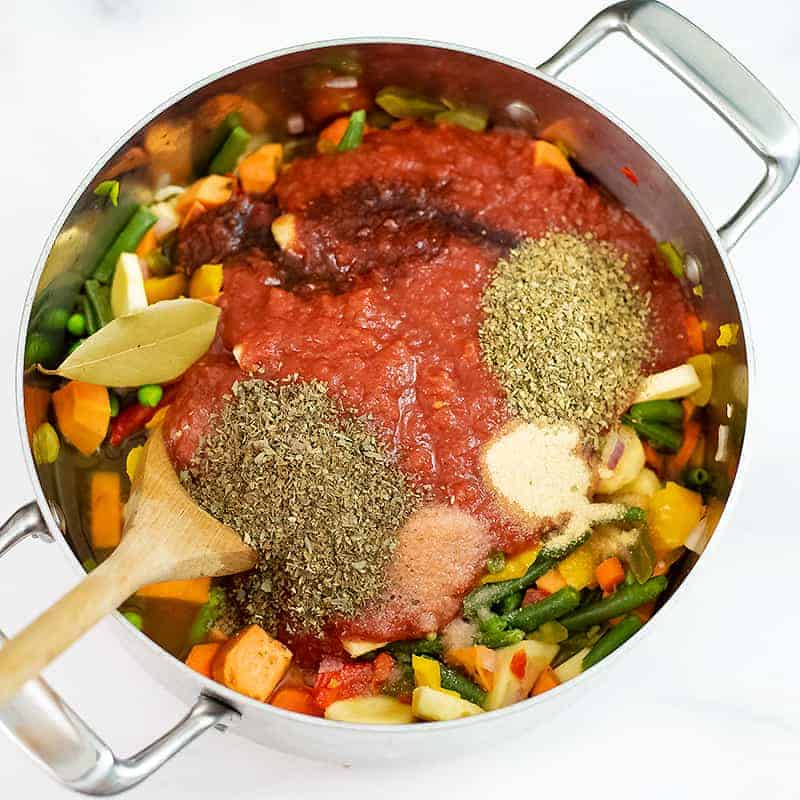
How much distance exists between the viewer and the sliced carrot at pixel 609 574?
2.30m

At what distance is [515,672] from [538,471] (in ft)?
1.24

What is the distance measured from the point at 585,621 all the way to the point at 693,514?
0.31 metres

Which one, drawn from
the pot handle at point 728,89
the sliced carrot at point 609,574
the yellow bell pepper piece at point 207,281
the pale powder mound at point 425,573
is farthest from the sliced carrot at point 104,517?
the pot handle at point 728,89

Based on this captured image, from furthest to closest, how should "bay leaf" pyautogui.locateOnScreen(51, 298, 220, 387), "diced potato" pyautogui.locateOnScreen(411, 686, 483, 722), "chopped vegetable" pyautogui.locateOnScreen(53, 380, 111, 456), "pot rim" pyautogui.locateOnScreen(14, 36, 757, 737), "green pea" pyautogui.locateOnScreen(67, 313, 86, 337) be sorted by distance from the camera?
"green pea" pyautogui.locateOnScreen(67, 313, 86, 337) < "chopped vegetable" pyautogui.locateOnScreen(53, 380, 111, 456) < "bay leaf" pyautogui.locateOnScreen(51, 298, 220, 387) < "diced potato" pyautogui.locateOnScreen(411, 686, 483, 722) < "pot rim" pyautogui.locateOnScreen(14, 36, 757, 737)

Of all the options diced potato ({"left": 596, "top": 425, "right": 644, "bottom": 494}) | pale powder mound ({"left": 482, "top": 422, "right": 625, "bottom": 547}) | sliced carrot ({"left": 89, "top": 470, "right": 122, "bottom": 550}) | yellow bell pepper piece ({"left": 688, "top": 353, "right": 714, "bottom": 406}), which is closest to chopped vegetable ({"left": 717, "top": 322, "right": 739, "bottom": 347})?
yellow bell pepper piece ({"left": 688, "top": 353, "right": 714, "bottom": 406})

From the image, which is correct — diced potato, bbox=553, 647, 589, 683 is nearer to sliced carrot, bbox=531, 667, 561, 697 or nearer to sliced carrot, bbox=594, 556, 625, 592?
sliced carrot, bbox=531, 667, 561, 697

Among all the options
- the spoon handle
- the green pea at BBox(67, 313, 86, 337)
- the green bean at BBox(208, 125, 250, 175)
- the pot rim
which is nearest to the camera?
the spoon handle

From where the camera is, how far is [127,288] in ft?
7.84

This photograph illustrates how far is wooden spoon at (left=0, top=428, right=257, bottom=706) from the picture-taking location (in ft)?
5.87

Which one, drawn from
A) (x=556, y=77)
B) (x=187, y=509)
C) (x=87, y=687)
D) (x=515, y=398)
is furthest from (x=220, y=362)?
(x=556, y=77)

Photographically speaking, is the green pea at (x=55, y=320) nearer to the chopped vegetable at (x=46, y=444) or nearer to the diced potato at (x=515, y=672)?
the chopped vegetable at (x=46, y=444)

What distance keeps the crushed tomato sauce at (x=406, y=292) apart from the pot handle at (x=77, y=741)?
27cm

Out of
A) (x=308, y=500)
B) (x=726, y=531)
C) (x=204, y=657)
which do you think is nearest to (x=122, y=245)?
(x=308, y=500)

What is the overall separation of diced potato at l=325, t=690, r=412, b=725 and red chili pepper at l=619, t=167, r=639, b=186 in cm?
117
